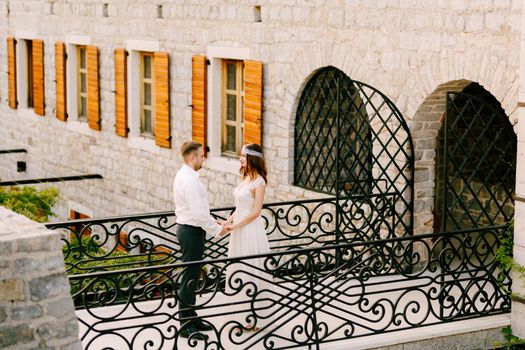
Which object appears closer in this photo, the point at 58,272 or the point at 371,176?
the point at 58,272

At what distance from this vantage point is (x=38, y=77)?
817 inches

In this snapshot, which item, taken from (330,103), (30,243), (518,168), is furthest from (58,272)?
(330,103)

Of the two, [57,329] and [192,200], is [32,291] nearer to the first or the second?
[57,329]

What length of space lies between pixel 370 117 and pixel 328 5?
1423 mm

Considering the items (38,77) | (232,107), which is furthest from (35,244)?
(38,77)

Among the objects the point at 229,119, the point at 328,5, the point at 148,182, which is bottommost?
the point at 148,182

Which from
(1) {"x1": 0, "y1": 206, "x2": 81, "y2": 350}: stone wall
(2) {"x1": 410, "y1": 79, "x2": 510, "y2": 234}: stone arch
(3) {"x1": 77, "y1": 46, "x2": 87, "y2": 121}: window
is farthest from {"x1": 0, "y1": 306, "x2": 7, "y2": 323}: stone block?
(3) {"x1": 77, "y1": 46, "x2": 87, "y2": 121}: window

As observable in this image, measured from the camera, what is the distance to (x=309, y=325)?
33.1ft

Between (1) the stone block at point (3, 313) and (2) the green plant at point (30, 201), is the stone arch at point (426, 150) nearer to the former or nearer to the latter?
(1) the stone block at point (3, 313)

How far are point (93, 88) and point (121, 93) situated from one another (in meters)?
1.19

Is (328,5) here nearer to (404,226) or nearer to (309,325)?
(404,226)

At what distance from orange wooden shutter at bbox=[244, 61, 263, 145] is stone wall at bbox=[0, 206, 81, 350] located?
709cm

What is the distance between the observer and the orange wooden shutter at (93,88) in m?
18.4

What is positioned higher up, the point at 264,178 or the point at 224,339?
the point at 264,178
